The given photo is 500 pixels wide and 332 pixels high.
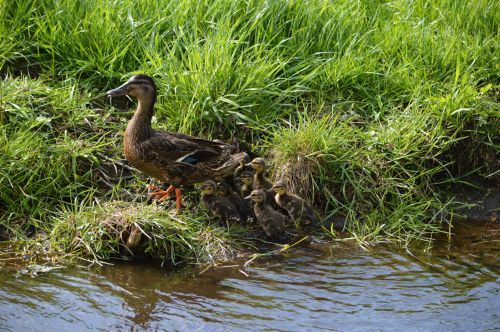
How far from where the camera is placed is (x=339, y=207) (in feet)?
24.6

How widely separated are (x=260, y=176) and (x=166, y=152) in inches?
29.2

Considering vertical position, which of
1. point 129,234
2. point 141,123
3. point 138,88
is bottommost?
point 129,234

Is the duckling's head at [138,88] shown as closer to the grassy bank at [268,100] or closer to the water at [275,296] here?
the grassy bank at [268,100]

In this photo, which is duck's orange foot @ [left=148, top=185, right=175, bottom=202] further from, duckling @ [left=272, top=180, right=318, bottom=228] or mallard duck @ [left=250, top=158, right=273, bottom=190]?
duckling @ [left=272, top=180, right=318, bottom=228]

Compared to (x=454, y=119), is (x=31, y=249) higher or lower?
lower

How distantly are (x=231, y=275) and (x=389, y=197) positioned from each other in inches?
66.6

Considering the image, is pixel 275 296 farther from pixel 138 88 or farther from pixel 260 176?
pixel 138 88

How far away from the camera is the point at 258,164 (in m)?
7.32

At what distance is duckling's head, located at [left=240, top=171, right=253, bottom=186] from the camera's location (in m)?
7.48

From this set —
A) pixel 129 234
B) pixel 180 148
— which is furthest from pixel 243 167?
pixel 129 234

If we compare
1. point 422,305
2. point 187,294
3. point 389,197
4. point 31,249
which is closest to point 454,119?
point 389,197

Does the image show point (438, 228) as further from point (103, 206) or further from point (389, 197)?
point (103, 206)

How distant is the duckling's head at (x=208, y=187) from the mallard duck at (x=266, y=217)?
285 mm

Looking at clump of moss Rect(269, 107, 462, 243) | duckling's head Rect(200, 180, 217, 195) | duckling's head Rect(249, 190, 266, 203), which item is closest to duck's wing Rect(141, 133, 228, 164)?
duckling's head Rect(200, 180, 217, 195)
